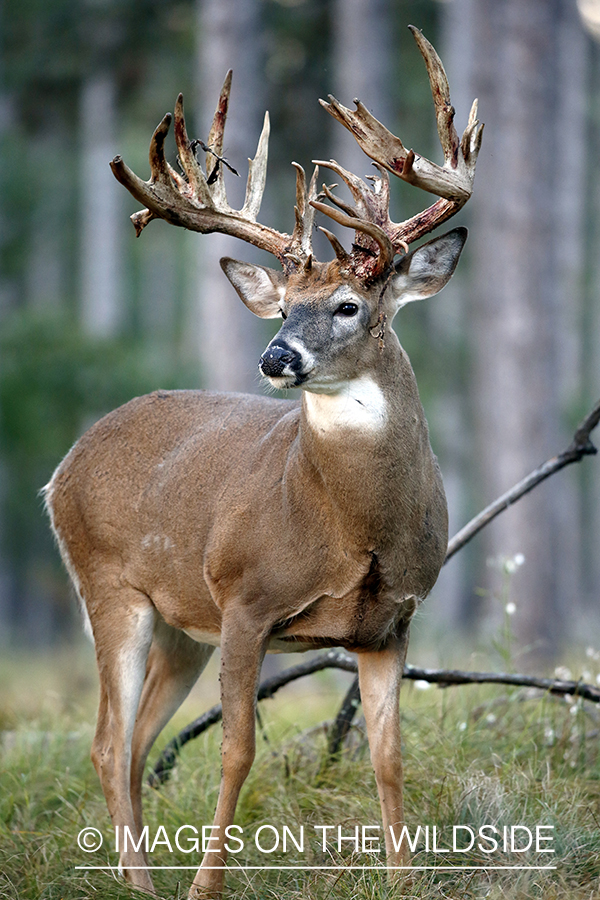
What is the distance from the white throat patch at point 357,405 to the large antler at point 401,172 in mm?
449

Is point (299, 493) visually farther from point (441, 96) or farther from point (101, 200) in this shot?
point (101, 200)

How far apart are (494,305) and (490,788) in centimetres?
962

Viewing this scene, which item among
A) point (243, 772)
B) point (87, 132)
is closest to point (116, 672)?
point (243, 772)

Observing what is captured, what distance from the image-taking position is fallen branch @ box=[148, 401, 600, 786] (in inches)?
197

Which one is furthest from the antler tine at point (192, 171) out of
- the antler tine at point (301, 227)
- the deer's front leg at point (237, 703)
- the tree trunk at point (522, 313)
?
the tree trunk at point (522, 313)

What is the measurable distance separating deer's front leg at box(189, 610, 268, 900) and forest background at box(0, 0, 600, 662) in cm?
104

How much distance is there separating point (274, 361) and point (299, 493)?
63 centimetres

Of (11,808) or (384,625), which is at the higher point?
(384,625)

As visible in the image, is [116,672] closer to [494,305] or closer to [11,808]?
[11,808]

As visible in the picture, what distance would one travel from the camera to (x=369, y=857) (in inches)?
164

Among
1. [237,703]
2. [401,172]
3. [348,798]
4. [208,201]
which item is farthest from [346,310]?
[348,798]

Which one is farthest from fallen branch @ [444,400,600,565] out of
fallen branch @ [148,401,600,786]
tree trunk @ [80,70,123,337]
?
tree trunk @ [80,70,123,337]

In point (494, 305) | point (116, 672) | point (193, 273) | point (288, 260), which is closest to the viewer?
point (288, 260)

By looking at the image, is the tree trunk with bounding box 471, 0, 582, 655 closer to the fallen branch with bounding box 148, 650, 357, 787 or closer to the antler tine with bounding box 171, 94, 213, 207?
the fallen branch with bounding box 148, 650, 357, 787
